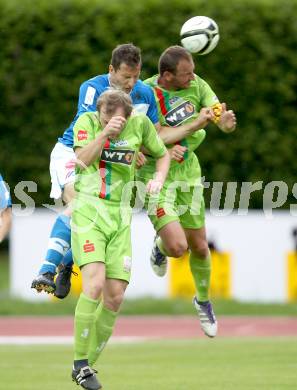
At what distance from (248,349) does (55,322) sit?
13.6 feet

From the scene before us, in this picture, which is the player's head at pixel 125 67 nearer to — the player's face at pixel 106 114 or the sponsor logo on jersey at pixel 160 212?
the player's face at pixel 106 114

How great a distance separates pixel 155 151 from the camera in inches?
435

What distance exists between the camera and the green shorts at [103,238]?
10.5m

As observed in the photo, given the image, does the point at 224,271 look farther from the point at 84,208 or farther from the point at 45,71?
the point at 84,208

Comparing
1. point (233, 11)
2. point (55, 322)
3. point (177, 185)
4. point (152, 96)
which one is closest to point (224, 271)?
point (55, 322)

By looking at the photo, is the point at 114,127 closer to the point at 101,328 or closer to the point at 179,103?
the point at 101,328

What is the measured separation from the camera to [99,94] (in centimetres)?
1140

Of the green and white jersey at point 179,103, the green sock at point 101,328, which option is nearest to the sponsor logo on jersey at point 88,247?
the green sock at point 101,328

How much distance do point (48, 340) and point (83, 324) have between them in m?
6.89

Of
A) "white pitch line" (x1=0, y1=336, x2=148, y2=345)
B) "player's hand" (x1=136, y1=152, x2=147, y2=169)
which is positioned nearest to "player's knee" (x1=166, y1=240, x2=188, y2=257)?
"player's hand" (x1=136, y1=152, x2=147, y2=169)

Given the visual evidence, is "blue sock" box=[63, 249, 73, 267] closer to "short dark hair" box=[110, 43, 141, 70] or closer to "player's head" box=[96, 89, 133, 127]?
"player's head" box=[96, 89, 133, 127]

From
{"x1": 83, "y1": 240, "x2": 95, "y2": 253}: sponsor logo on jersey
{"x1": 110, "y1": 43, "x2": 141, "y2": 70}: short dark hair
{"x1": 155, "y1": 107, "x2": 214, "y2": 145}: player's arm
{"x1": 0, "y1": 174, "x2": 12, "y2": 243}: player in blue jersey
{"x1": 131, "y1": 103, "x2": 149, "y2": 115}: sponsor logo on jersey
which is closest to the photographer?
{"x1": 83, "y1": 240, "x2": 95, "y2": 253}: sponsor logo on jersey

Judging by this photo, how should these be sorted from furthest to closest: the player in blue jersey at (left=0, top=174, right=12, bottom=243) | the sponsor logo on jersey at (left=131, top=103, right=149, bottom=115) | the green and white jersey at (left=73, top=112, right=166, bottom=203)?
the sponsor logo on jersey at (left=131, top=103, right=149, bottom=115) < the player in blue jersey at (left=0, top=174, right=12, bottom=243) < the green and white jersey at (left=73, top=112, right=166, bottom=203)

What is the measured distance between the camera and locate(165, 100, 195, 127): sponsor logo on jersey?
40.4 feet
